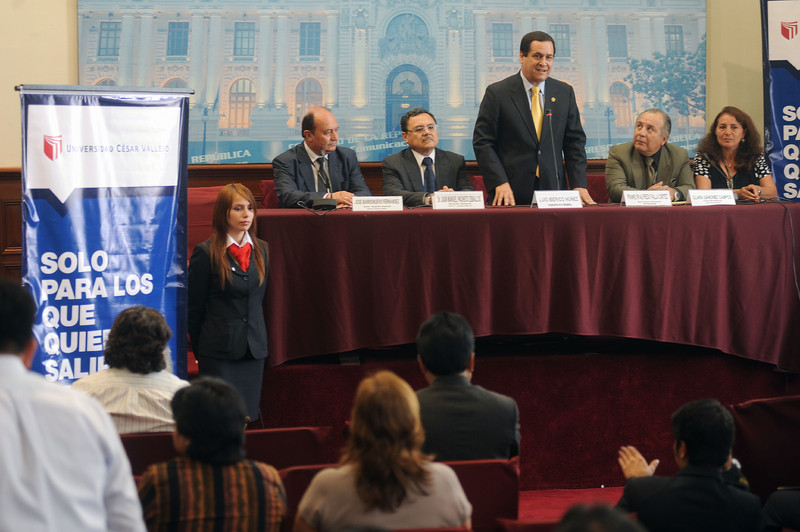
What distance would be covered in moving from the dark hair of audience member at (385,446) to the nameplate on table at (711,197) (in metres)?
2.30

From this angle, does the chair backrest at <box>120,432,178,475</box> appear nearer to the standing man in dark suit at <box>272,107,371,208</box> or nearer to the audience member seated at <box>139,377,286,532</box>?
the audience member seated at <box>139,377,286,532</box>

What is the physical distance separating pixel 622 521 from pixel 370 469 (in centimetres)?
74

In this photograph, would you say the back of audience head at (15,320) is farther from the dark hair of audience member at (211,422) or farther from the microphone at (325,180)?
the microphone at (325,180)

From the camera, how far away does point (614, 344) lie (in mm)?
3711

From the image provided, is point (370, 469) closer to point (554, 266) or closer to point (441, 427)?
point (441, 427)

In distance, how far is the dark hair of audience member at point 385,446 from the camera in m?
1.69

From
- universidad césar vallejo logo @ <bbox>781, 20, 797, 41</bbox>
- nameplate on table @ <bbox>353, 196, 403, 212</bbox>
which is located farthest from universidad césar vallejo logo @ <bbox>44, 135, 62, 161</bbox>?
universidad césar vallejo logo @ <bbox>781, 20, 797, 41</bbox>

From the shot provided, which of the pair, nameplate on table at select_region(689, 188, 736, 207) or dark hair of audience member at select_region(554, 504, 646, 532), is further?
nameplate on table at select_region(689, 188, 736, 207)

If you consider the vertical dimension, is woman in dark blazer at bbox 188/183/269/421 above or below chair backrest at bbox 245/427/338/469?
above

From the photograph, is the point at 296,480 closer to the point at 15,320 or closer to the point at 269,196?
the point at 15,320

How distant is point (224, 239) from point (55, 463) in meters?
1.87

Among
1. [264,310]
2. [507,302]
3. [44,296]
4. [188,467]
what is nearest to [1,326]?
[188,467]

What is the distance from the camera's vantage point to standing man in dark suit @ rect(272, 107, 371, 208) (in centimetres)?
431

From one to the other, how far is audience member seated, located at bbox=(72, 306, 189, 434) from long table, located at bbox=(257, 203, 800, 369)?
98cm
